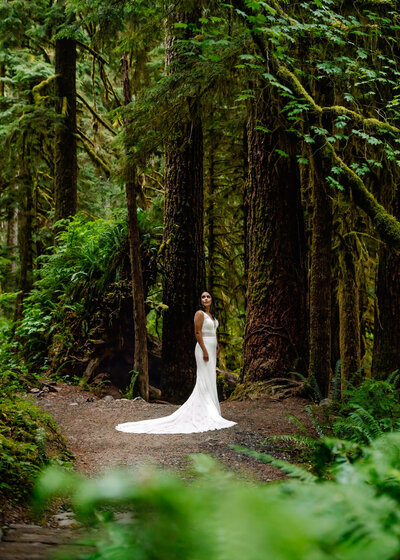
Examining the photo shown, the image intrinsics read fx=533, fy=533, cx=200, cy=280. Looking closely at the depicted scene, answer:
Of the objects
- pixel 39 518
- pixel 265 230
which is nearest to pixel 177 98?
pixel 265 230

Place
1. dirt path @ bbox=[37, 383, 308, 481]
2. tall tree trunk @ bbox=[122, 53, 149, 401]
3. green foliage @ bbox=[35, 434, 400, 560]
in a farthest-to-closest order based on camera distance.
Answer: tall tree trunk @ bbox=[122, 53, 149, 401] → dirt path @ bbox=[37, 383, 308, 481] → green foliage @ bbox=[35, 434, 400, 560]

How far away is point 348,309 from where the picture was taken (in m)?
10.8

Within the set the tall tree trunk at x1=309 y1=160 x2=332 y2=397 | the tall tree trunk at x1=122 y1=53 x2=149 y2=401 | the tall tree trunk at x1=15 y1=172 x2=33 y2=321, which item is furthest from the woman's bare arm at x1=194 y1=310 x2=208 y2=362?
the tall tree trunk at x1=15 y1=172 x2=33 y2=321

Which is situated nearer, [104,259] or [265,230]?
[265,230]

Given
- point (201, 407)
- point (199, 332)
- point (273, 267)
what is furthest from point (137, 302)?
point (201, 407)

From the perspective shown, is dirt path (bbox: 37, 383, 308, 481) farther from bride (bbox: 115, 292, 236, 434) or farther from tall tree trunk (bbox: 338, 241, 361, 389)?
tall tree trunk (bbox: 338, 241, 361, 389)

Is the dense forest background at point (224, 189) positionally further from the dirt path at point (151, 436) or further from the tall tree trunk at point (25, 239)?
the dirt path at point (151, 436)

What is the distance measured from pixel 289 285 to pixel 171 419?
3091 millimetres

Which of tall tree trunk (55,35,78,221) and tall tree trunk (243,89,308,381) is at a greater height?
tall tree trunk (55,35,78,221)

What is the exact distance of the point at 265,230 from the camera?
954 cm

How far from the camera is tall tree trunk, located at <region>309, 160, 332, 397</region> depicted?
30.2 ft

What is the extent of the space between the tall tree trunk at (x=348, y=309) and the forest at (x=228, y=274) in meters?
0.04

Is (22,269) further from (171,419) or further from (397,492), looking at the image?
(397,492)

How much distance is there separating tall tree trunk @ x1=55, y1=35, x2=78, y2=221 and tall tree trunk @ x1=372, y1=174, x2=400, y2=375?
30.7 feet
